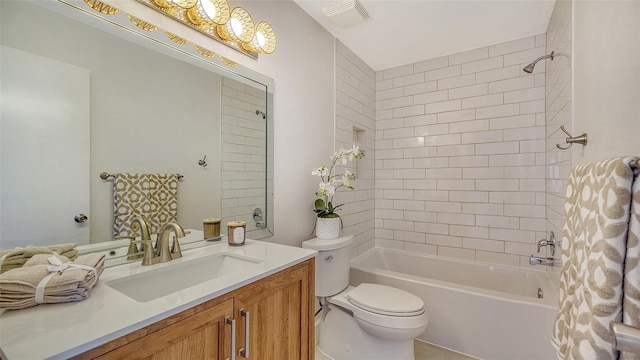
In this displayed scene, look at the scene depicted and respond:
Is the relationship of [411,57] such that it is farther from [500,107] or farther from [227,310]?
[227,310]

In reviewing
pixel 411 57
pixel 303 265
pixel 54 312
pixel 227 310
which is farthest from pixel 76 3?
pixel 411 57

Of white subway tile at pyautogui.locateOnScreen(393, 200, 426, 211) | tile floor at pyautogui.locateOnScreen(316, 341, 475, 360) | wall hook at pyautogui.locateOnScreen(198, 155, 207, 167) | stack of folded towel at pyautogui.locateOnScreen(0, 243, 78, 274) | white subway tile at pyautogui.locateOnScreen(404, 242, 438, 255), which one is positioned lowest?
tile floor at pyautogui.locateOnScreen(316, 341, 475, 360)

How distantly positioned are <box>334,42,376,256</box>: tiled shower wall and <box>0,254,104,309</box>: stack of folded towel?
5.74ft

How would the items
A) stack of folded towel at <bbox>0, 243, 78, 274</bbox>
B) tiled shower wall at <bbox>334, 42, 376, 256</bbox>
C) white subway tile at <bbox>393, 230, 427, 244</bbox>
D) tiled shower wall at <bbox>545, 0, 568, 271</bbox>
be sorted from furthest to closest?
white subway tile at <bbox>393, 230, 427, 244</bbox> < tiled shower wall at <bbox>334, 42, 376, 256</bbox> < tiled shower wall at <bbox>545, 0, 568, 271</bbox> < stack of folded towel at <bbox>0, 243, 78, 274</bbox>

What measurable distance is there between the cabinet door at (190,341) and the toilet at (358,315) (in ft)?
3.02

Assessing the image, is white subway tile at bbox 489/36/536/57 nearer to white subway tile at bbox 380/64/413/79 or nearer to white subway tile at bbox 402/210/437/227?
white subway tile at bbox 380/64/413/79

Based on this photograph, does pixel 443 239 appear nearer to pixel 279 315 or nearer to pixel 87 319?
pixel 279 315

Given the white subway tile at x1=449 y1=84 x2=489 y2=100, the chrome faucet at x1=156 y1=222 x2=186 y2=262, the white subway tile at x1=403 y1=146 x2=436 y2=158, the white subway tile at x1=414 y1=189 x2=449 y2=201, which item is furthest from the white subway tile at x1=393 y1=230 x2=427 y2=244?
the chrome faucet at x1=156 y1=222 x2=186 y2=262

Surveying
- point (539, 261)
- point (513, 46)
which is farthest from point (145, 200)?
point (513, 46)

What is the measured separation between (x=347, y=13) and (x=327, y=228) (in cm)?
153

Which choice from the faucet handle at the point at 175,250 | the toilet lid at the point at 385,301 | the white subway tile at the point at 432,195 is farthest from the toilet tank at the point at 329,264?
the white subway tile at the point at 432,195

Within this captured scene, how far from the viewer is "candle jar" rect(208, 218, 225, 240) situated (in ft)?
4.41

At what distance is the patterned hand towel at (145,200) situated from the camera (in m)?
1.06

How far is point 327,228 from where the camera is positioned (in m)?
1.84
